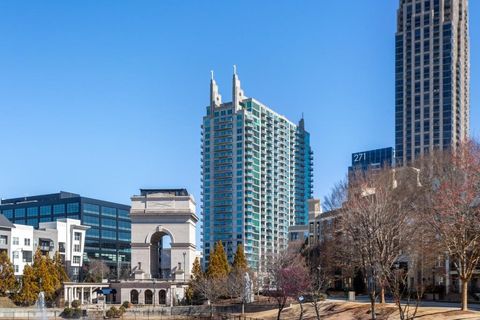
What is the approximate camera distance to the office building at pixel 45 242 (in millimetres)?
121875

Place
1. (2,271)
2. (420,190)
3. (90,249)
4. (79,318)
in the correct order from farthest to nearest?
(90,249) < (2,271) < (79,318) < (420,190)

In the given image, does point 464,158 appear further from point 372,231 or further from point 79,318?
point 79,318

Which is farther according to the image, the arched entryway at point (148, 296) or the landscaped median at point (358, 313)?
the arched entryway at point (148, 296)

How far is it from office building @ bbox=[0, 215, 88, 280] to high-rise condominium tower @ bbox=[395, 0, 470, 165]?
3336 inches

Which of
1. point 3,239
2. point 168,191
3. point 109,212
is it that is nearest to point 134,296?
point 168,191

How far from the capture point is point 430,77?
185 m

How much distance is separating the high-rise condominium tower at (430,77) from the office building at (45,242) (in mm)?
84741

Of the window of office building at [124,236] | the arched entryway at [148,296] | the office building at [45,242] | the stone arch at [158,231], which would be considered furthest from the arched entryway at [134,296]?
the window of office building at [124,236]

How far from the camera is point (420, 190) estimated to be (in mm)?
77375

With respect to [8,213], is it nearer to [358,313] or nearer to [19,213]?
[19,213]

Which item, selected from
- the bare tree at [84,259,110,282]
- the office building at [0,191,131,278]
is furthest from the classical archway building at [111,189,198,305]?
the office building at [0,191,131,278]

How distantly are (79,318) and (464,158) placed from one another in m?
49.7

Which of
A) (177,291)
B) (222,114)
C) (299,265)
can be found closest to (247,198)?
(222,114)

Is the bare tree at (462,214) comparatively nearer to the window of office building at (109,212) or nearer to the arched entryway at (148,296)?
the arched entryway at (148,296)
